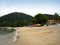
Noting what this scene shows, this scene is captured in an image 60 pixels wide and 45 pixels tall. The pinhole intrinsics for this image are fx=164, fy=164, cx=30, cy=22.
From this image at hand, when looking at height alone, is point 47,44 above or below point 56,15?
below

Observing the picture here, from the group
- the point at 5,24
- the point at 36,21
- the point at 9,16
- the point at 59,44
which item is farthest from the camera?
the point at 9,16

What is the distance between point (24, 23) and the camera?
66562 millimetres

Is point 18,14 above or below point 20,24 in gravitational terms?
above

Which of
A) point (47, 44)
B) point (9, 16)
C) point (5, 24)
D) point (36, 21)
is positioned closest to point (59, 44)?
point (47, 44)

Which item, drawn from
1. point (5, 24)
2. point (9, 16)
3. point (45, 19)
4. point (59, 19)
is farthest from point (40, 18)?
point (9, 16)

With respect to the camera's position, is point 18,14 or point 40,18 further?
point 18,14

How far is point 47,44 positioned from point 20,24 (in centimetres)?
5713

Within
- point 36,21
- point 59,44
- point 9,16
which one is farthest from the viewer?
point 9,16

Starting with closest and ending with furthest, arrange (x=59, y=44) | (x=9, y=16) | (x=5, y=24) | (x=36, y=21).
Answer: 1. (x=59, y=44)
2. (x=36, y=21)
3. (x=5, y=24)
4. (x=9, y=16)

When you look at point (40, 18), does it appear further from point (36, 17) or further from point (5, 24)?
point (5, 24)

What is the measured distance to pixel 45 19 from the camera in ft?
220

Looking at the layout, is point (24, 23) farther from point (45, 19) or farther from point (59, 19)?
point (59, 19)

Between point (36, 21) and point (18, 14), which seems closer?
point (36, 21)

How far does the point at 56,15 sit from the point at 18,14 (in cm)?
3436
